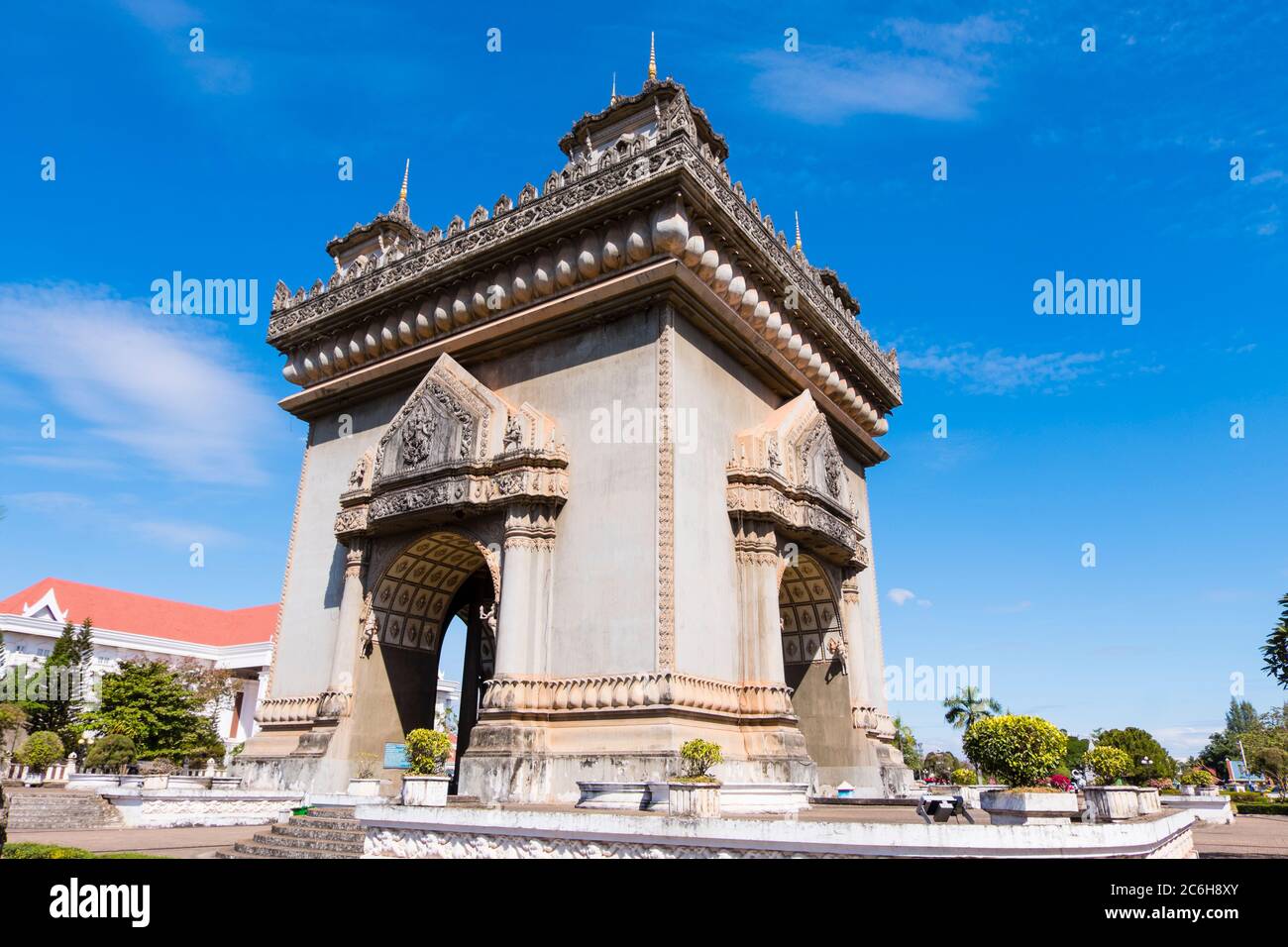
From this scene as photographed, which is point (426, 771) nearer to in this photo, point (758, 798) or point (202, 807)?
point (758, 798)

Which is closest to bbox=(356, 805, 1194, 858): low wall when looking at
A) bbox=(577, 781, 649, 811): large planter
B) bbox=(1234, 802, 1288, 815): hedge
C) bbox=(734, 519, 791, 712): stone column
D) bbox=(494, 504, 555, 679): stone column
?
bbox=(577, 781, 649, 811): large planter

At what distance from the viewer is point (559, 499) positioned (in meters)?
15.5

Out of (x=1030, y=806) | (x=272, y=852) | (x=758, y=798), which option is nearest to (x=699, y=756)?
(x=758, y=798)

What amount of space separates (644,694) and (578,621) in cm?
203

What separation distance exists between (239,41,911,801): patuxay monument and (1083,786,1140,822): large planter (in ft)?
16.2

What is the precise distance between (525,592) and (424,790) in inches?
175

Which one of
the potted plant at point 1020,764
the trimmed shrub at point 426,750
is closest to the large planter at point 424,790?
the trimmed shrub at point 426,750

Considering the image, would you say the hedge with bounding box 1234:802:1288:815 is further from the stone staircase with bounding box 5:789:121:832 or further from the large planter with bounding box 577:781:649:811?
the stone staircase with bounding box 5:789:121:832

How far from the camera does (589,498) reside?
15328mm

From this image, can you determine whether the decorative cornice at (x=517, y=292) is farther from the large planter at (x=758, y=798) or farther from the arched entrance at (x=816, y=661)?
the large planter at (x=758, y=798)

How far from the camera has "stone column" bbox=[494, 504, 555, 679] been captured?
576 inches

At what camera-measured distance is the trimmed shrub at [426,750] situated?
12203mm

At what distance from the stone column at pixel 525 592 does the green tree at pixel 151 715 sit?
1234 inches
